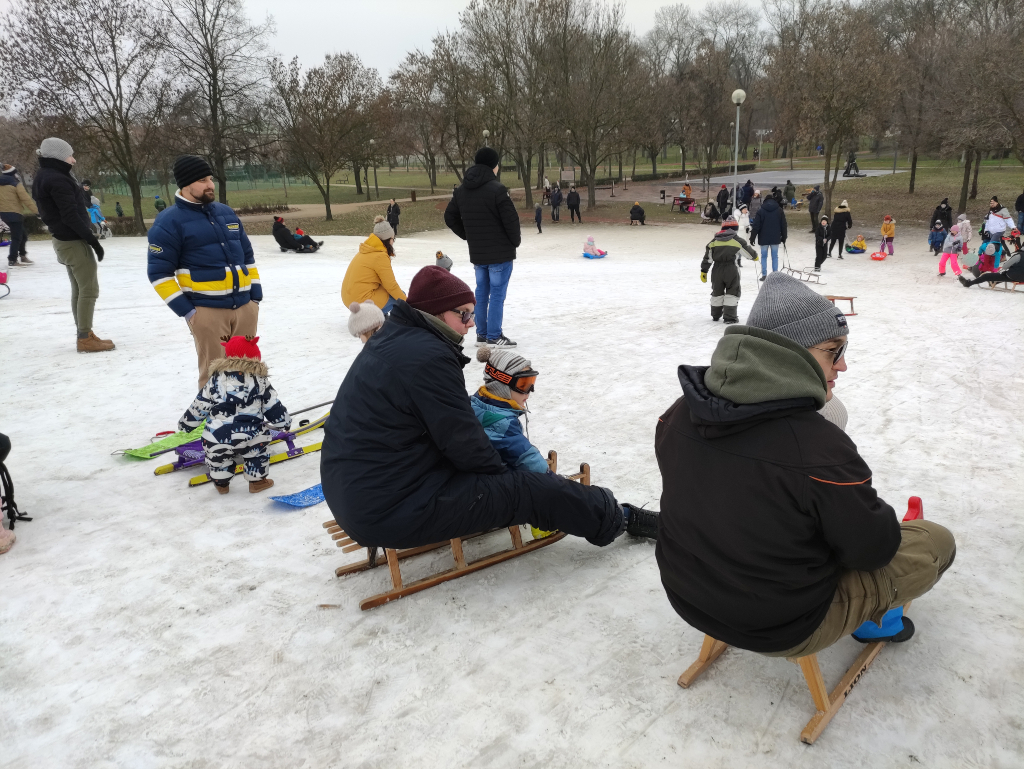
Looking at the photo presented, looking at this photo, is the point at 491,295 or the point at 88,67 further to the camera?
the point at 88,67

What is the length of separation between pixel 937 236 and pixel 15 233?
19795 millimetres

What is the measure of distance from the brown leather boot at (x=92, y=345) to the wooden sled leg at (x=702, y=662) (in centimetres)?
763

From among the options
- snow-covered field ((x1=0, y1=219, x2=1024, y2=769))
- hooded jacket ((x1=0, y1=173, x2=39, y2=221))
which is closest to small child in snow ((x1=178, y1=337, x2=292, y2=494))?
snow-covered field ((x1=0, y1=219, x2=1024, y2=769))

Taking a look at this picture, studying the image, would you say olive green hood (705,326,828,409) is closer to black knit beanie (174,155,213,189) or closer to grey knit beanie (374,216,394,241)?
black knit beanie (174,155,213,189)

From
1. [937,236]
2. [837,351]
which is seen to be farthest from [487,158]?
[937,236]

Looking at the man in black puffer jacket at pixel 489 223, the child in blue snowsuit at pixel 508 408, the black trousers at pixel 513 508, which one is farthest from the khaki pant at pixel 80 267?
the black trousers at pixel 513 508

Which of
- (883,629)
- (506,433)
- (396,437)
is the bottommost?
(883,629)

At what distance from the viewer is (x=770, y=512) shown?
200cm

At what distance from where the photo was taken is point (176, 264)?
491cm

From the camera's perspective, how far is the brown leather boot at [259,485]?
14.2 feet

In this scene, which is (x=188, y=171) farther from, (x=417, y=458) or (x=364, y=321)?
(x=417, y=458)

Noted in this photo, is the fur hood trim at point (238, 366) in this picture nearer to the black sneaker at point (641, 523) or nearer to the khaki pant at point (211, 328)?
the khaki pant at point (211, 328)

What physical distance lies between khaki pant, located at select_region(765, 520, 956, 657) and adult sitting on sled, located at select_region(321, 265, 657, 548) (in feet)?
3.92

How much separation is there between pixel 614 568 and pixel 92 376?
601cm
